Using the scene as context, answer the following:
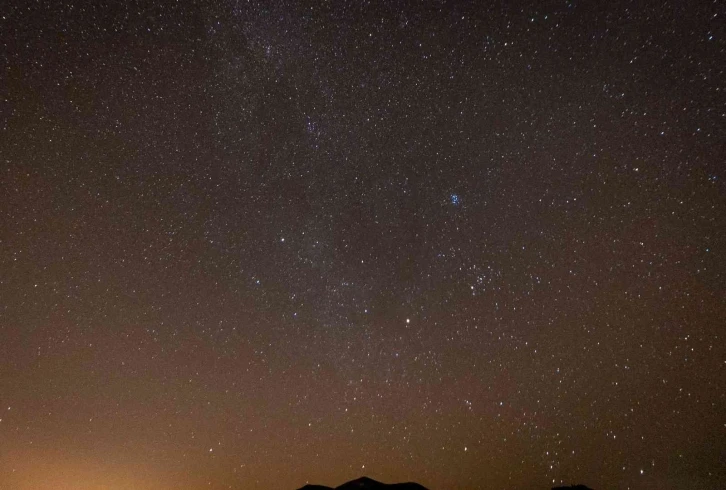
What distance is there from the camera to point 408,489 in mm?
15266

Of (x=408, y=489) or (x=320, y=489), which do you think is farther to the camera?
(x=320, y=489)

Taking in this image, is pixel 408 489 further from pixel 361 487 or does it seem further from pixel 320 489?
pixel 320 489

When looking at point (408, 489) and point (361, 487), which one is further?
point (361, 487)

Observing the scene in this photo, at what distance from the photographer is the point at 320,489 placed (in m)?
16.3

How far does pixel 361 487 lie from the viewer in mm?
16438

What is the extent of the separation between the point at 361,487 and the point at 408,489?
2.56 meters

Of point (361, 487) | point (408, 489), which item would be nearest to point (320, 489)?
point (361, 487)

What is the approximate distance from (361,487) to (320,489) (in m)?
2.00

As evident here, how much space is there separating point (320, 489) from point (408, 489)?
4353 mm
